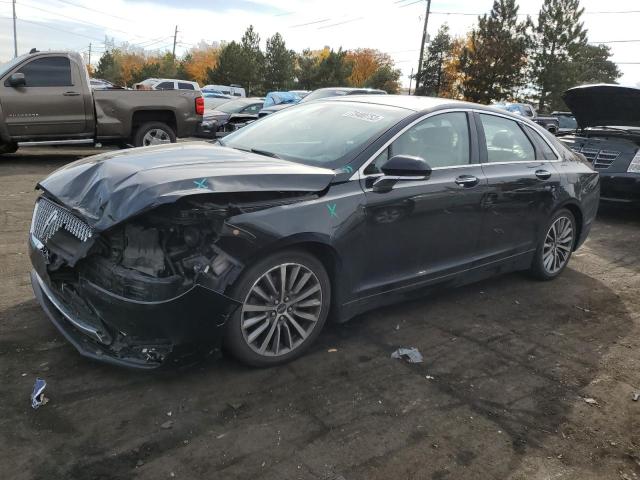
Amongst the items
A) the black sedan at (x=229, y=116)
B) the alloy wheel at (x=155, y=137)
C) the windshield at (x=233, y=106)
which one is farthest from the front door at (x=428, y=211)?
the windshield at (x=233, y=106)

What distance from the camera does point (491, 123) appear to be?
4.68 metres

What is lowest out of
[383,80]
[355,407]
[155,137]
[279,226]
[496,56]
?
[355,407]

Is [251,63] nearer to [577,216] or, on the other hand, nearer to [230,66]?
[230,66]

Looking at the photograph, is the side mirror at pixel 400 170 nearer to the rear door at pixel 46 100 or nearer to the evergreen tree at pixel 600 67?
the rear door at pixel 46 100

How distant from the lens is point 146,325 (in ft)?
9.42

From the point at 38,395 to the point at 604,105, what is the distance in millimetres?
8375

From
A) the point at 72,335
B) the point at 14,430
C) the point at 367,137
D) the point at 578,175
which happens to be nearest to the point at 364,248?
the point at 367,137

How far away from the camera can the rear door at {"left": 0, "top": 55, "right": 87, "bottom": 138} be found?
32.3 feet

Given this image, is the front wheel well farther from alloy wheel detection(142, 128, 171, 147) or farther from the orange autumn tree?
the orange autumn tree

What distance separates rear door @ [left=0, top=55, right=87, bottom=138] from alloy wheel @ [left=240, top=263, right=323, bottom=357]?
8666mm

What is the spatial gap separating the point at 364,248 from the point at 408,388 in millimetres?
930

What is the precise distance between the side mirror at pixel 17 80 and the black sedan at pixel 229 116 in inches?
241

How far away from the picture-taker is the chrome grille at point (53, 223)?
3057 millimetres

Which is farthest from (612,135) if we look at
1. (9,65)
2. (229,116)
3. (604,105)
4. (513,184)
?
(229,116)
